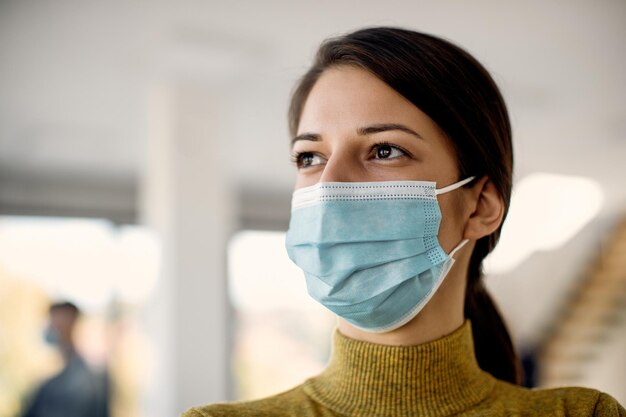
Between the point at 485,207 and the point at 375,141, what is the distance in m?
0.27

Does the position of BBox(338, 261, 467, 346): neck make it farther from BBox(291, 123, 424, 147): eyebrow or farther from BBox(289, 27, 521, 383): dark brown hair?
BBox(291, 123, 424, 147): eyebrow

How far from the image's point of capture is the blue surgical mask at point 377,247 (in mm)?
1176

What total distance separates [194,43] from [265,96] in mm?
986

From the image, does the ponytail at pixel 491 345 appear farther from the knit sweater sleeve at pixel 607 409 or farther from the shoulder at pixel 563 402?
the knit sweater sleeve at pixel 607 409

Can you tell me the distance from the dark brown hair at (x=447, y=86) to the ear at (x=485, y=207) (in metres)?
0.02

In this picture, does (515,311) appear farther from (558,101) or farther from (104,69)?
(104,69)

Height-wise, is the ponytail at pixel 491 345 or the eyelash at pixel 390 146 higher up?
the eyelash at pixel 390 146

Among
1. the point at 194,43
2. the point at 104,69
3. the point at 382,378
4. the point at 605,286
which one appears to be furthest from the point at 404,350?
the point at 605,286

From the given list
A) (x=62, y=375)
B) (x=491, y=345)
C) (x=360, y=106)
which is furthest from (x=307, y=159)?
(x=62, y=375)

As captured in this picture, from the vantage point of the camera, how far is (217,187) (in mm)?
4688

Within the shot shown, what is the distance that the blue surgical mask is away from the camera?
1.18 metres

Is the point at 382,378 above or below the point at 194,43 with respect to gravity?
below

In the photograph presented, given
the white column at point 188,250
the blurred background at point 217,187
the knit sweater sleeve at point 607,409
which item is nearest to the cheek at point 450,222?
the knit sweater sleeve at point 607,409

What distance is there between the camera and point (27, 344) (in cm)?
675
